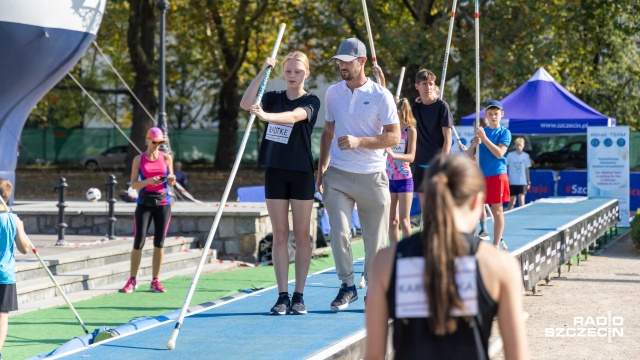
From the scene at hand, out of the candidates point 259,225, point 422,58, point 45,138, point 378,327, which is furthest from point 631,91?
point 378,327

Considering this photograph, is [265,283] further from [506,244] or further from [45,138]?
[45,138]

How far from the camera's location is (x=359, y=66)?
7.09 metres

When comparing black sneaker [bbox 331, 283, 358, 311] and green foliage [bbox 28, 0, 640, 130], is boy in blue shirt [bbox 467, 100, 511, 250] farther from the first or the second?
green foliage [bbox 28, 0, 640, 130]

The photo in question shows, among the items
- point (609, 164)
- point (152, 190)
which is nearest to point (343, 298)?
point (152, 190)

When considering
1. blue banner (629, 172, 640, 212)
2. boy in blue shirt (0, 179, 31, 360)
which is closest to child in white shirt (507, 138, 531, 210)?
blue banner (629, 172, 640, 212)

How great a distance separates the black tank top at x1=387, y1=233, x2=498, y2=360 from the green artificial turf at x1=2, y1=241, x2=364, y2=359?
584cm

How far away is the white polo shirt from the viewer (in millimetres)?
7160

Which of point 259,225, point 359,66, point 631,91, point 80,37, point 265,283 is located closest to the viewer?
point 359,66

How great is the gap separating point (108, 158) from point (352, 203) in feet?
128

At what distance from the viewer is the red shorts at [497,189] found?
10.6 metres

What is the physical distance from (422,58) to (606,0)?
520cm

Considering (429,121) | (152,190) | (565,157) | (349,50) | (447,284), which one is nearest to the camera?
(447,284)

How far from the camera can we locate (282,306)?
7.55 m

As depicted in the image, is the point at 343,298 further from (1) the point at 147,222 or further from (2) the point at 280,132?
(1) the point at 147,222
